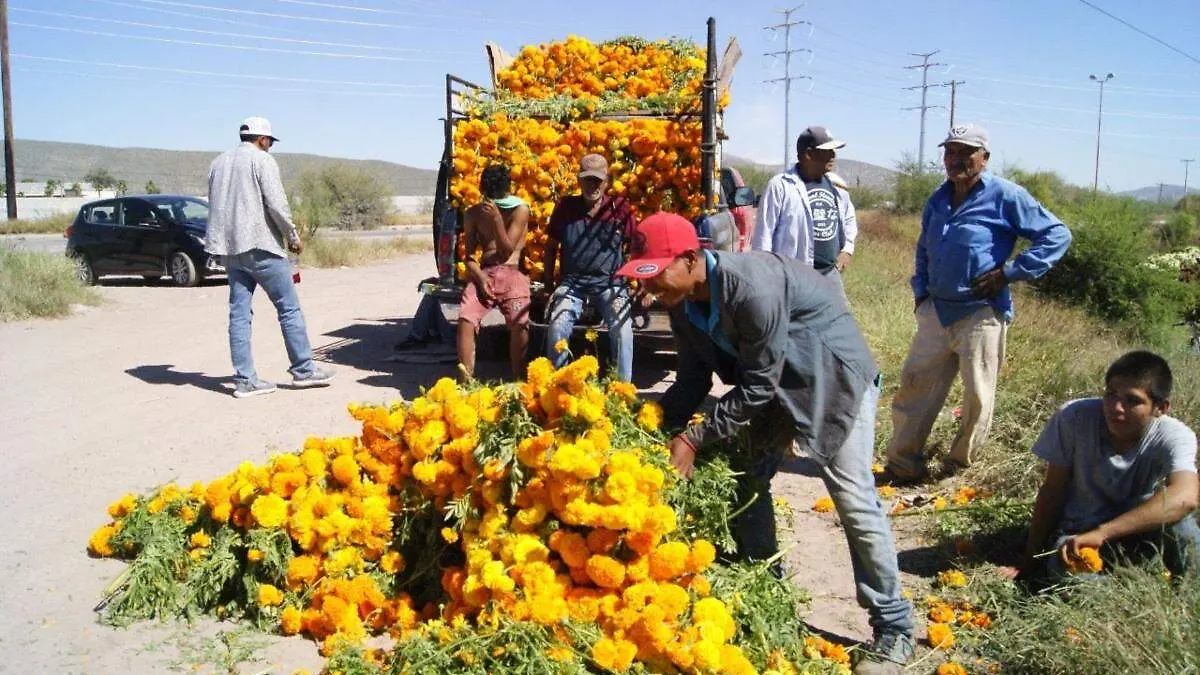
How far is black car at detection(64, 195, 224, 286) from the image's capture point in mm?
16109

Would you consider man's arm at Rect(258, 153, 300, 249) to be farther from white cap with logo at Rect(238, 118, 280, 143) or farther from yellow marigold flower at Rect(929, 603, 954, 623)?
yellow marigold flower at Rect(929, 603, 954, 623)

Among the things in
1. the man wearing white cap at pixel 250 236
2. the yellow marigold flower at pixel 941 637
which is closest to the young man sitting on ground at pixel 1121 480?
the yellow marigold flower at pixel 941 637

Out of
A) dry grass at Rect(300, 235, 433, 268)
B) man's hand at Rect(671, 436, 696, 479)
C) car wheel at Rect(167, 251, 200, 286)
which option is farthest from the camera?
dry grass at Rect(300, 235, 433, 268)

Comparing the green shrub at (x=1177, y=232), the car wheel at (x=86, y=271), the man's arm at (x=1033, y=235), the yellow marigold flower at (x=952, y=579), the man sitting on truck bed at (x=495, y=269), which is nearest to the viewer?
the yellow marigold flower at (x=952, y=579)

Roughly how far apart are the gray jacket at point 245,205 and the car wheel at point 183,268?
31.9 ft

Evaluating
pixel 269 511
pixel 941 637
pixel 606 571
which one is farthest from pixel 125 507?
pixel 941 637

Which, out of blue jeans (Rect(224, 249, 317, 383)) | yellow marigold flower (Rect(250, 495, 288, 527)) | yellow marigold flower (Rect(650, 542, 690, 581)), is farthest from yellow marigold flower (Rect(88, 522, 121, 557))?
blue jeans (Rect(224, 249, 317, 383))

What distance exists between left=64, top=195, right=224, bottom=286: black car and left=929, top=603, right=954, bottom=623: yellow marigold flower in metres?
15.0

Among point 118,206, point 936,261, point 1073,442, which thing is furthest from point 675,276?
point 118,206

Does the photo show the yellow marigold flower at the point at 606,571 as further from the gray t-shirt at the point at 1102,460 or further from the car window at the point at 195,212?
the car window at the point at 195,212

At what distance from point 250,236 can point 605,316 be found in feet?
9.70

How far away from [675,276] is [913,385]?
9.69ft

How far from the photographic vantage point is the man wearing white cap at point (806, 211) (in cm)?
545

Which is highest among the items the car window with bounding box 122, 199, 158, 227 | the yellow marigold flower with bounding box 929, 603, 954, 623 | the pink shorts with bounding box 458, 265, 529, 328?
the car window with bounding box 122, 199, 158, 227
